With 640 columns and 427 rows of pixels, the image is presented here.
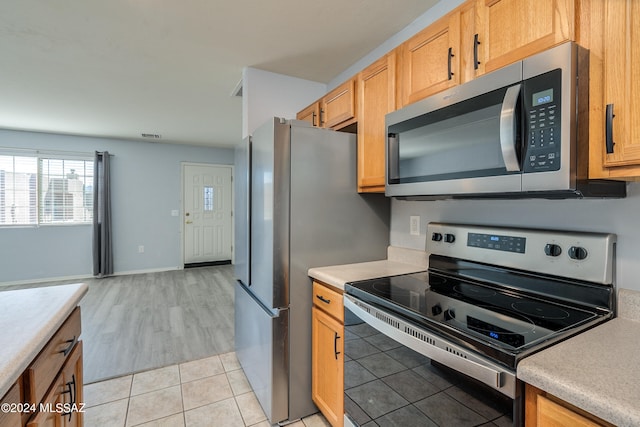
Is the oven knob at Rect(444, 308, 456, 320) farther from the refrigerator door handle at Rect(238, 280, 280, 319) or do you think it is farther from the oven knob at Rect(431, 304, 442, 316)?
the refrigerator door handle at Rect(238, 280, 280, 319)

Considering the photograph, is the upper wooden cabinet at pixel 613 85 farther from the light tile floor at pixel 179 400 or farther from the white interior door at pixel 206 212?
the white interior door at pixel 206 212

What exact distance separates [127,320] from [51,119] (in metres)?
2.98

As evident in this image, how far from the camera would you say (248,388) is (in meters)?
2.07

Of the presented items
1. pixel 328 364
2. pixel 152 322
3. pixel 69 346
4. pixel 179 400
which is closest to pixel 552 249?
pixel 328 364

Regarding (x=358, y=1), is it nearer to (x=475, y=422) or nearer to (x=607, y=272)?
(x=607, y=272)

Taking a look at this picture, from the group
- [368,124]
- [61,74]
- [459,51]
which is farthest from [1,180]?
[459,51]

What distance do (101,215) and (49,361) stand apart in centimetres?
503

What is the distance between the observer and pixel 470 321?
99 cm

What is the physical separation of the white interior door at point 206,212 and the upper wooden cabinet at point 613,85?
6.02m

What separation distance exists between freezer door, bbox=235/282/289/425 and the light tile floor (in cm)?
11

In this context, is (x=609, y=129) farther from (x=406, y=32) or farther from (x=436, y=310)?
(x=406, y=32)

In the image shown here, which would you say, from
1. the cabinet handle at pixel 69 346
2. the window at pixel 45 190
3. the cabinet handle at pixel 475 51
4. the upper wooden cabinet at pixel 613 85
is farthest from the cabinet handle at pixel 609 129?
the window at pixel 45 190

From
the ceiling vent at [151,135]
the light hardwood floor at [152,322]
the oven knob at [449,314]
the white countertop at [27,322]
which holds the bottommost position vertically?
the light hardwood floor at [152,322]

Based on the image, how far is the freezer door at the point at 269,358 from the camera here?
1.68 m
